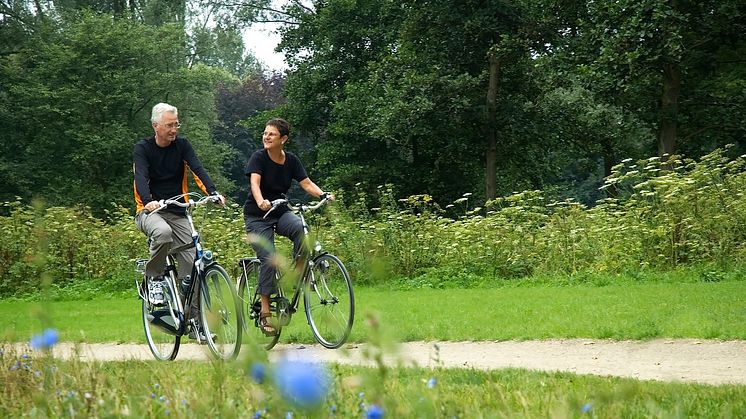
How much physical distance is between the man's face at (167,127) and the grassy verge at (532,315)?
206cm

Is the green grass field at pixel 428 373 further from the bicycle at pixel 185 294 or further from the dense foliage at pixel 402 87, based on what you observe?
the dense foliage at pixel 402 87

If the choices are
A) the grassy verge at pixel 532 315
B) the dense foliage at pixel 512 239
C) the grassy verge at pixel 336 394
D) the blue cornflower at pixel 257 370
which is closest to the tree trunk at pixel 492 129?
the dense foliage at pixel 512 239

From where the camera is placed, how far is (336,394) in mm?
3623

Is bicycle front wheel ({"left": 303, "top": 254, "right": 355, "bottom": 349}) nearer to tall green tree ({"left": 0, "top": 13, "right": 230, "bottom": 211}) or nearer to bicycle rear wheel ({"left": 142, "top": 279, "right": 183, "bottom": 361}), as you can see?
bicycle rear wheel ({"left": 142, "top": 279, "right": 183, "bottom": 361})

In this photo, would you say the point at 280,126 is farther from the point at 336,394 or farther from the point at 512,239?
the point at 512,239

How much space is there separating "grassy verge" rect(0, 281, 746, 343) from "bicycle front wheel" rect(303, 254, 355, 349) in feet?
1.32

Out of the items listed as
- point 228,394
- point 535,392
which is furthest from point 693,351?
point 228,394

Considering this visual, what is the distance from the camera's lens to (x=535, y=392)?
4852 millimetres

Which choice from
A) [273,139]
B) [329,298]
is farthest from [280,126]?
[329,298]

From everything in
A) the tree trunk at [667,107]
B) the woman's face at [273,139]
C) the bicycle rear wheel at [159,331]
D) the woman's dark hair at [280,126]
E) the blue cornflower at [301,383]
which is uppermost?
the tree trunk at [667,107]

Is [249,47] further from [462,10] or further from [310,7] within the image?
[462,10]

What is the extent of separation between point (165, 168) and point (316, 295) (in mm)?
1791

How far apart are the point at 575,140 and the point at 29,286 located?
19997mm

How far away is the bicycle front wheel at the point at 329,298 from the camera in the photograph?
7.94 m
